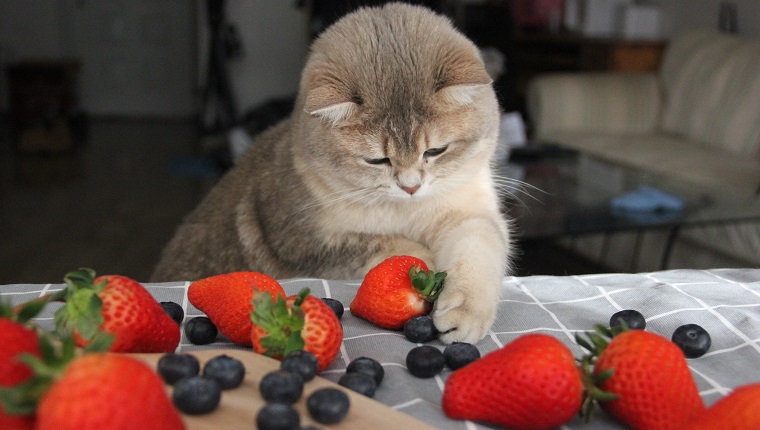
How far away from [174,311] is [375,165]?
716 millimetres

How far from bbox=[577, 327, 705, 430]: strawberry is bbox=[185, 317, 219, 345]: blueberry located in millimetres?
483

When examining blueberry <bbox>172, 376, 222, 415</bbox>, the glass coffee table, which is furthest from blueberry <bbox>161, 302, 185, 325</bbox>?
the glass coffee table

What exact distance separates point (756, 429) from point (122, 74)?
8.75 metres

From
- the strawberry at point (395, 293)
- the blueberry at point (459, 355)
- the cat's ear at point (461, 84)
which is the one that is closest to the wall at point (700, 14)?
the cat's ear at point (461, 84)

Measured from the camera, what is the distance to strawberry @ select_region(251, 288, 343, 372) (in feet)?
2.67

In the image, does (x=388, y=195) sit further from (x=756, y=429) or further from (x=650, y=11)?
(x=650, y=11)

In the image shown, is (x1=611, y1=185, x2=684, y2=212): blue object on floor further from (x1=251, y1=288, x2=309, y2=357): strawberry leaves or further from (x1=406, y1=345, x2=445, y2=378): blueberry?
(x1=251, y1=288, x2=309, y2=357): strawberry leaves

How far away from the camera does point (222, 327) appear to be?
3.07 feet

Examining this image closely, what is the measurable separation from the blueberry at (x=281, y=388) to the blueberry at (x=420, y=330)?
27 centimetres

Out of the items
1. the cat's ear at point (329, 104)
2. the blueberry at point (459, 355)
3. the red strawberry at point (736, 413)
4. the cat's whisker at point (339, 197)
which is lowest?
the cat's whisker at point (339, 197)

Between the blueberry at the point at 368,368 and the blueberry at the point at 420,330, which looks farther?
the blueberry at the point at 420,330

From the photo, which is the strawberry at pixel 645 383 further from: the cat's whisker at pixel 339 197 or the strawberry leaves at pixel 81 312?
the cat's whisker at pixel 339 197

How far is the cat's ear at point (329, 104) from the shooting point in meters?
1.48

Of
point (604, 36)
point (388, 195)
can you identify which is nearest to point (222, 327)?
point (388, 195)
